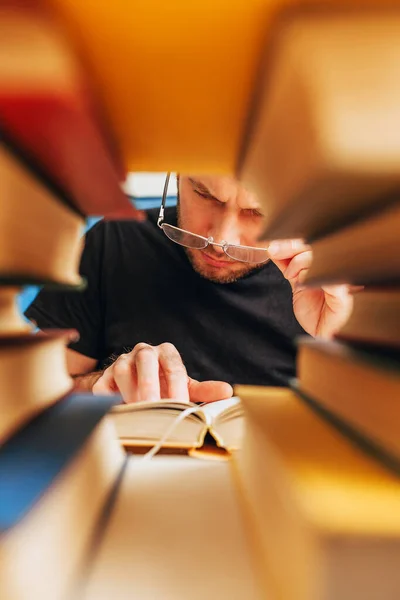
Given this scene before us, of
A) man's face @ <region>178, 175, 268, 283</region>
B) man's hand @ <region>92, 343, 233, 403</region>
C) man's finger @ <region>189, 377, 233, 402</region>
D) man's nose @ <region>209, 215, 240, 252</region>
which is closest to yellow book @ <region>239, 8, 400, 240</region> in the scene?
man's hand @ <region>92, 343, 233, 403</region>

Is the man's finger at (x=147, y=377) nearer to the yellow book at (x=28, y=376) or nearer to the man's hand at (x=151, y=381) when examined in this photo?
the man's hand at (x=151, y=381)

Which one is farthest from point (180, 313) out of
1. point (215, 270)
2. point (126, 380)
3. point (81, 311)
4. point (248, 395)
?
point (248, 395)

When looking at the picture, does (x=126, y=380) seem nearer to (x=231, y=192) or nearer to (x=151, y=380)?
(x=151, y=380)

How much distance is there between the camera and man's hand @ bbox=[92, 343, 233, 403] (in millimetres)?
741

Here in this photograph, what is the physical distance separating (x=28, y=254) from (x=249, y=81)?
0.50 feet

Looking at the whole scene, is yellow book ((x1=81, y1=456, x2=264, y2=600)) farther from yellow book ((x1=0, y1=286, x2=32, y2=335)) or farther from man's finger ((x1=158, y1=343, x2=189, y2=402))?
man's finger ((x1=158, y1=343, x2=189, y2=402))

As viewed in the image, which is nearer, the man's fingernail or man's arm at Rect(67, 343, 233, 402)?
man's arm at Rect(67, 343, 233, 402)

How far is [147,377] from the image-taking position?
74cm

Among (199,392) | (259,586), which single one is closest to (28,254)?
(259,586)

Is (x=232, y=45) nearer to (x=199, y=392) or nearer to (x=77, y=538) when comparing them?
(x=77, y=538)

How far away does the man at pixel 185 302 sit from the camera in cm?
128

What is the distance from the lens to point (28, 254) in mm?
262

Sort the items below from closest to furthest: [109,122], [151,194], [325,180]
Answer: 1. [325,180]
2. [109,122]
3. [151,194]

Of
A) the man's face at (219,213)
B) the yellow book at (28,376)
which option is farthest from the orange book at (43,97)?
the man's face at (219,213)
